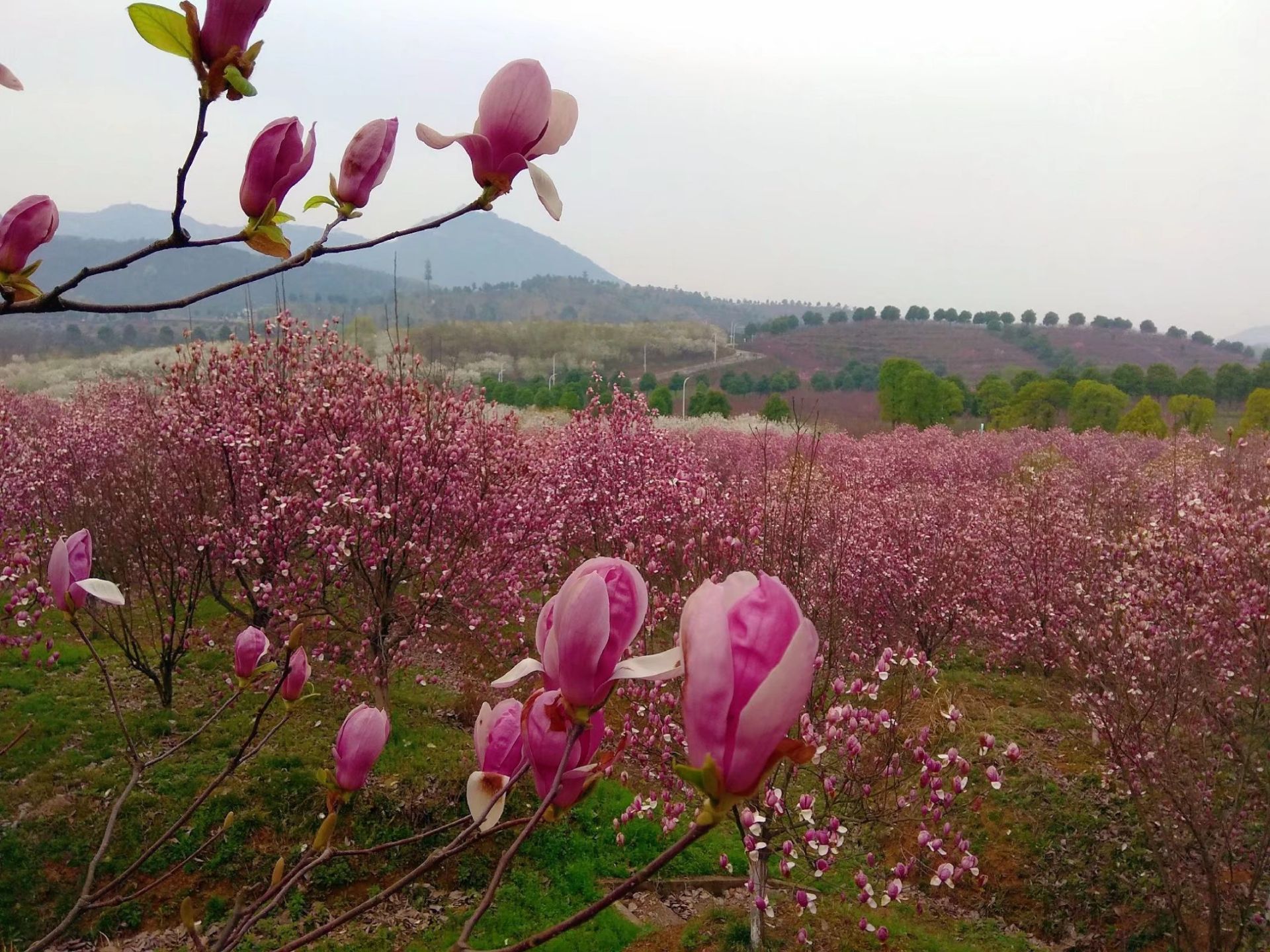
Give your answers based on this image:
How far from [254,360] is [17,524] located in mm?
4594

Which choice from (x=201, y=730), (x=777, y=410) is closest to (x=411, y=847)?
(x=201, y=730)

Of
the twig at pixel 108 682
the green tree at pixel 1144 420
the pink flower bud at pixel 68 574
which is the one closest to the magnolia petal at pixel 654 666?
the twig at pixel 108 682

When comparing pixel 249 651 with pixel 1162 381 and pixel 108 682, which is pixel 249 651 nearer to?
pixel 108 682

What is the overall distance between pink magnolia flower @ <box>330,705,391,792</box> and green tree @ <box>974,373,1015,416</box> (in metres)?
32.9

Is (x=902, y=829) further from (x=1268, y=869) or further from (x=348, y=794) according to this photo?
(x=348, y=794)

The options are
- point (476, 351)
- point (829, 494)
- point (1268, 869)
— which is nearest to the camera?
point (1268, 869)

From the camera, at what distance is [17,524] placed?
29.3ft

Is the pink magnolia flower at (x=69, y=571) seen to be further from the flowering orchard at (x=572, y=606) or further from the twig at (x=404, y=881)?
the twig at (x=404, y=881)

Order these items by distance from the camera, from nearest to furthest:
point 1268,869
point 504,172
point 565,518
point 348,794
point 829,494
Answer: point 504,172, point 348,794, point 1268,869, point 565,518, point 829,494

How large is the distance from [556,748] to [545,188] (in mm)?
673

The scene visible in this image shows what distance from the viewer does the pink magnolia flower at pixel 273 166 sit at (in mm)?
920

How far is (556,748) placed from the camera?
0.87m

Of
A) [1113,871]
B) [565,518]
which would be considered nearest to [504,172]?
[1113,871]

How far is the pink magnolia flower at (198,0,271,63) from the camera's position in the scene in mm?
782
